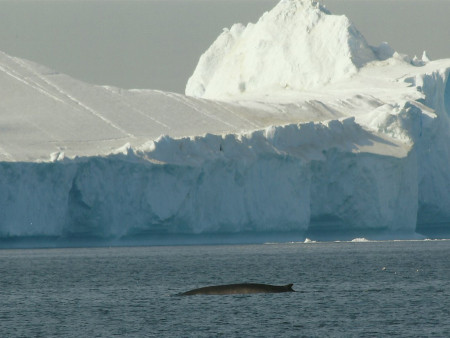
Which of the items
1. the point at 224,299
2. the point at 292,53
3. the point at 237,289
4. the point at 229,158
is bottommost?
the point at 224,299

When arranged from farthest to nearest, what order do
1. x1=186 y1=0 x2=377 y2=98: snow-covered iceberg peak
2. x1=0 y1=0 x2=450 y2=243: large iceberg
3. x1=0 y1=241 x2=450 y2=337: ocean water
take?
x1=186 y1=0 x2=377 y2=98: snow-covered iceberg peak, x1=0 y1=0 x2=450 y2=243: large iceberg, x1=0 y1=241 x2=450 y2=337: ocean water

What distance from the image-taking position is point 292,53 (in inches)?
3716

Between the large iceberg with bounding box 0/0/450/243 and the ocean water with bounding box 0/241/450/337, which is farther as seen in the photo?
the large iceberg with bounding box 0/0/450/243

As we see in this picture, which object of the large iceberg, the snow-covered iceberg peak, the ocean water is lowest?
the ocean water

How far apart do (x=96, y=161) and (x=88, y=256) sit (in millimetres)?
6912

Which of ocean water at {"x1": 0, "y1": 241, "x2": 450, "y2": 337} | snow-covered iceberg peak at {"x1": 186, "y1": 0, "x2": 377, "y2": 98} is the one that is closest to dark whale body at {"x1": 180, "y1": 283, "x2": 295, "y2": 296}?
ocean water at {"x1": 0, "y1": 241, "x2": 450, "y2": 337}

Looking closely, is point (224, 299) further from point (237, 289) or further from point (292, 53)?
point (292, 53)

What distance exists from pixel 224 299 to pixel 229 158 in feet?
96.3

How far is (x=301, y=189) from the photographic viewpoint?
6812cm

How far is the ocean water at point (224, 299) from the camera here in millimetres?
29656

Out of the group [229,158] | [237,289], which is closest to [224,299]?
[237,289]

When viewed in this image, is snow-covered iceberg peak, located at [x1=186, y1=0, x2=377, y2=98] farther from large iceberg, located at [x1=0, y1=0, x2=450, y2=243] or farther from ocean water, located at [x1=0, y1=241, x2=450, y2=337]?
ocean water, located at [x1=0, y1=241, x2=450, y2=337]

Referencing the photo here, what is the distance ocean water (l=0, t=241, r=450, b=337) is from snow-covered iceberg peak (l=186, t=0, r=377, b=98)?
35.2m

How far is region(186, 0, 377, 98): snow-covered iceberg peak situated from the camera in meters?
91.4
